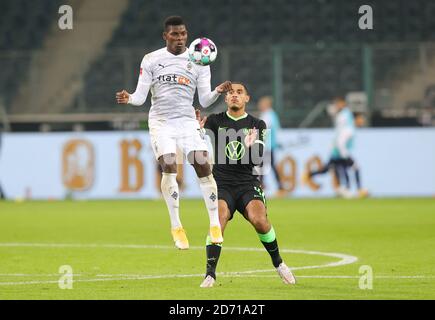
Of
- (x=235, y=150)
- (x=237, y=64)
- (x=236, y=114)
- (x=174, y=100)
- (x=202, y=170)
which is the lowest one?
(x=202, y=170)

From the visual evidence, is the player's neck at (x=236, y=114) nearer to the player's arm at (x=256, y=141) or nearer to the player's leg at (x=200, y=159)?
the player's arm at (x=256, y=141)

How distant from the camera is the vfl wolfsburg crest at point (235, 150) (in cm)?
1048

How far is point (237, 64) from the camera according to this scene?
2689 centimetres


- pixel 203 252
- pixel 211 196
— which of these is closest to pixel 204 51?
pixel 211 196

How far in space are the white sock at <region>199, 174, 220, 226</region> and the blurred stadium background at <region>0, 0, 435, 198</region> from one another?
14.4m

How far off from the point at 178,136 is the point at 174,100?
0.38m

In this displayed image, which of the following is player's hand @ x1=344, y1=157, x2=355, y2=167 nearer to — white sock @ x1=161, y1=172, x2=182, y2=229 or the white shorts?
white sock @ x1=161, y1=172, x2=182, y2=229

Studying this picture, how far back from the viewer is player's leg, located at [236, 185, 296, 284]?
34.0 feet

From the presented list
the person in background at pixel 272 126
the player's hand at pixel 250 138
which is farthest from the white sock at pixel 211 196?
the person in background at pixel 272 126

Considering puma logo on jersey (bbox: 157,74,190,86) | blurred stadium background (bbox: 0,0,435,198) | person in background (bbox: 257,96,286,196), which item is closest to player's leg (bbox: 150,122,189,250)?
puma logo on jersey (bbox: 157,74,190,86)

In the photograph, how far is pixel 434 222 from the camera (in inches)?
720

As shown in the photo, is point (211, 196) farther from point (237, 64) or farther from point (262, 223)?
point (237, 64)
